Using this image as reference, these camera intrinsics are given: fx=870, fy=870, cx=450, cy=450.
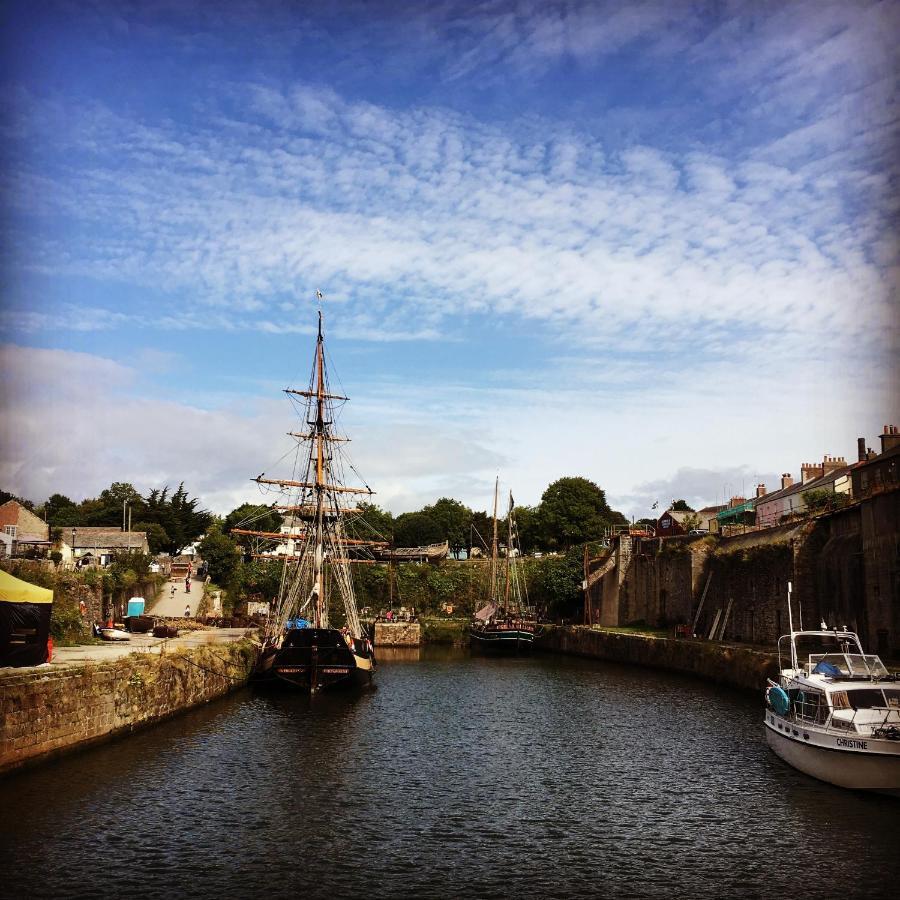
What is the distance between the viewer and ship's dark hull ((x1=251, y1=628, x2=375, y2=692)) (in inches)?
1827

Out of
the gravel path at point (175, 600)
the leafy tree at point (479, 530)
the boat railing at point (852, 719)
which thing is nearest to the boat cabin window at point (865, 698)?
the boat railing at point (852, 719)

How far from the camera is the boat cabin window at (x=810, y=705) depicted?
25.8 m

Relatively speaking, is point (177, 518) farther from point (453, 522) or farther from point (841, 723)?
point (841, 723)

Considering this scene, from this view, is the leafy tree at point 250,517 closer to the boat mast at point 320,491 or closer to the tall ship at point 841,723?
the boat mast at point 320,491

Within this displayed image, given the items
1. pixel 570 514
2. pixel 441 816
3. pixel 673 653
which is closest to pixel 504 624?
pixel 673 653

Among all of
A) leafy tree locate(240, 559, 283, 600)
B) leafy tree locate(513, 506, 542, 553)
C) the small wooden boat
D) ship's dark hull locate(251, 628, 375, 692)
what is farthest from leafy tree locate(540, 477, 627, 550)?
the small wooden boat

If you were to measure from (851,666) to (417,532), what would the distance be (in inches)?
4653

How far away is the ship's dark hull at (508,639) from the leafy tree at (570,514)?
3771cm

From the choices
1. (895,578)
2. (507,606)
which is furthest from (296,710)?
(507,606)

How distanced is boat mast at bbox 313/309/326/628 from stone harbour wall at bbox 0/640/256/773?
13580 mm

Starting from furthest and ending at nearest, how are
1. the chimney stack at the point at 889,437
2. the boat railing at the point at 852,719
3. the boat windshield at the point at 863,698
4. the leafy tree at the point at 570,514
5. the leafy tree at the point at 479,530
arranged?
the leafy tree at the point at 479,530 < the leafy tree at the point at 570,514 < the chimney stack at the point at 889,437 < the boat windshield at the point at 863,698 < the boat railing at the point at 852,719

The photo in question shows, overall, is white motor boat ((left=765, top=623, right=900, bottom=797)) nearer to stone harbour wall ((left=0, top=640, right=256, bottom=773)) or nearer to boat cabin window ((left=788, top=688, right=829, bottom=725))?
boat cabin window ((left=788, top=688, right=829, bottom=725))

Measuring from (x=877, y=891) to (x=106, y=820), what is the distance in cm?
1726

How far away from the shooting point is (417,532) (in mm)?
144125
